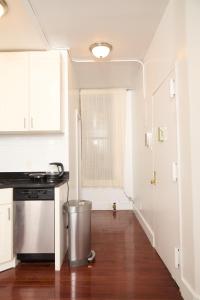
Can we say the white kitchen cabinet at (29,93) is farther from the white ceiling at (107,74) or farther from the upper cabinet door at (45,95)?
the white ceiling at (107,74)

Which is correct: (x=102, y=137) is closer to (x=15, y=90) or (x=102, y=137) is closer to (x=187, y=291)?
(x=15, y=90)

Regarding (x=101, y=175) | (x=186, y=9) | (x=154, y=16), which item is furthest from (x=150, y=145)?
(x=101, y=175)

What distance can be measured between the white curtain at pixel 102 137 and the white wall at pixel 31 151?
6.01 ft

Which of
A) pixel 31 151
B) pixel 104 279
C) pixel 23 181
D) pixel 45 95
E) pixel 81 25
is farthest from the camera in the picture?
pixel 31 151

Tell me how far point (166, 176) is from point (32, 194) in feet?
4.59

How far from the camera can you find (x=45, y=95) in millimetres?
2871

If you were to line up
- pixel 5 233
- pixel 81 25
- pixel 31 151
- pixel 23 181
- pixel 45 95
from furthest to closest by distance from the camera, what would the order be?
1. pixel 31 151
2. pixel 45 95
3. pixel 23 181
4. pixel 81 25
5. pixel 5 233

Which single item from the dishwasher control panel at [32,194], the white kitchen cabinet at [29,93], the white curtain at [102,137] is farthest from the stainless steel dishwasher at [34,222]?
the white curtain at [102,137]

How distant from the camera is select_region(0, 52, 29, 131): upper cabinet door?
9.42 feet

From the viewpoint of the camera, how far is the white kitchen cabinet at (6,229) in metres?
2.41

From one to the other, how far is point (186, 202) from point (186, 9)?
4.68 feet

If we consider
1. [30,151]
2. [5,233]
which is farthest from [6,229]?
[30,151]

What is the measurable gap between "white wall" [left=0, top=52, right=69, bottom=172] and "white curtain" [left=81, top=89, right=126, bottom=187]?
183cm

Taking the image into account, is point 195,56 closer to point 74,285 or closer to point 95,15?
point 95,15
